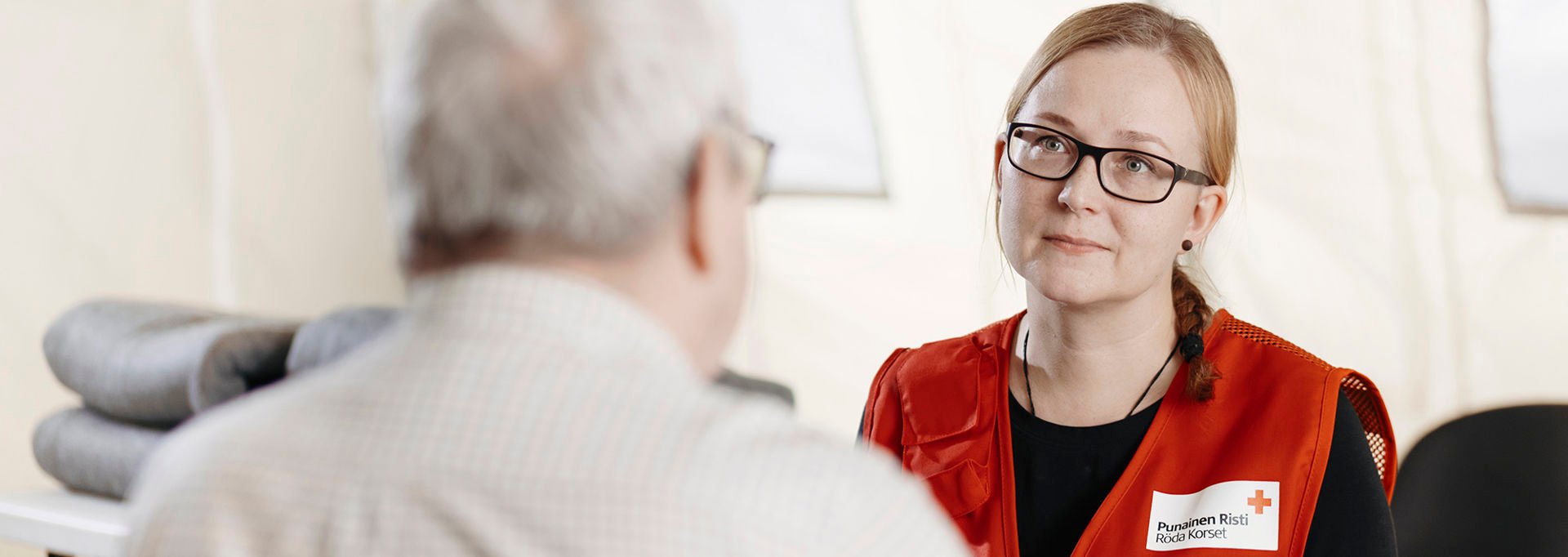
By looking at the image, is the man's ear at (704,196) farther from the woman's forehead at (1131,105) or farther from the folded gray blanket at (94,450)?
the folded gray blanket at (94,450)

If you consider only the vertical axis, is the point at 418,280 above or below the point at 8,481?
above

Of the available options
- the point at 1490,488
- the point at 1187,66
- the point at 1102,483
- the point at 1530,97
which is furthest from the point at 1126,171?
the point at 1530,97

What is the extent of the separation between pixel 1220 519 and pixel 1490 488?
1.18 metres

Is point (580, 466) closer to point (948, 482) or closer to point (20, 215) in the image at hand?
point (948, 482)

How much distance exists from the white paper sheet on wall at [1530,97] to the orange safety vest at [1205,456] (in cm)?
131

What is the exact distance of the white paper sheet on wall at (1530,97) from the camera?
96.7 inches

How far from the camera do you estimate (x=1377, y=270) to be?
2641 mm

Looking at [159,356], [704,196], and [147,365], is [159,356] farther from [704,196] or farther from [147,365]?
[704,196]

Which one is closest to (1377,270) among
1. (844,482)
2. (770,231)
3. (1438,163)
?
(1438,163)

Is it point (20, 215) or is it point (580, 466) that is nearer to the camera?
point (580, 466)

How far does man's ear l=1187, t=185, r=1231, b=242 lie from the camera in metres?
1.48

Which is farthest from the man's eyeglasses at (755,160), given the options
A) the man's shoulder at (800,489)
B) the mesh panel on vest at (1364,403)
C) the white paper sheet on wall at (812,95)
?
the white paper sheet on wall at (812,95)

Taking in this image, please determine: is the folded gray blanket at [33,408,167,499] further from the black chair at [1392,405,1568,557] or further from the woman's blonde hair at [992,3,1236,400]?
the black chair at [1392,405,1568,557]

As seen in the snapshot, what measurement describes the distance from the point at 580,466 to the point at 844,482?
0.14 metres
